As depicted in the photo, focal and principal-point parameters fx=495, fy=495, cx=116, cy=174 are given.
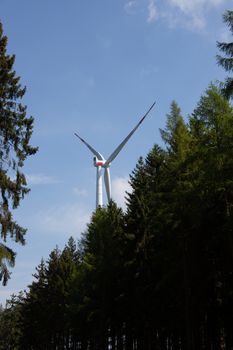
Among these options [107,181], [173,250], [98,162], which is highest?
[98,162]

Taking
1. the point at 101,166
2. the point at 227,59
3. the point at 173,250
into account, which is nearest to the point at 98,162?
the point at 101,166

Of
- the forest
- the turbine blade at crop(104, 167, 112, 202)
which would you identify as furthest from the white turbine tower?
the forest

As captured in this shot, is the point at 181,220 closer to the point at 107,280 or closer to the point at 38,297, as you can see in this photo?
the point at 107,280

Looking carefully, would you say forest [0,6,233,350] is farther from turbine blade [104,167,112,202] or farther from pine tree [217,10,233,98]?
turbine blade [104,167,112,202]

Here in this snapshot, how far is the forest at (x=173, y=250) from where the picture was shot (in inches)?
1021

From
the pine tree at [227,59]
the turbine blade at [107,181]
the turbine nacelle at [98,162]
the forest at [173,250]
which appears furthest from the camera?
the turbine nacelle at [98,162]

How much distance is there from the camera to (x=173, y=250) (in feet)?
99.4

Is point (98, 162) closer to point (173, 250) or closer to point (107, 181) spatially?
point (107, 181)

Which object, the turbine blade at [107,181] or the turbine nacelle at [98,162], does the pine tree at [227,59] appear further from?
the turbine nacelle at [98,162]

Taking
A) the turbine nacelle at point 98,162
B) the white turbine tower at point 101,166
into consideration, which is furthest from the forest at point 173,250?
the turbine nacelle at point 98,162

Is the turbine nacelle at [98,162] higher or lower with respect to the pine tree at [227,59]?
higher

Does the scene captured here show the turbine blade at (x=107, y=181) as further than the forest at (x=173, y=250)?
Yes

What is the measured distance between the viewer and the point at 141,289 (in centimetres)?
3806

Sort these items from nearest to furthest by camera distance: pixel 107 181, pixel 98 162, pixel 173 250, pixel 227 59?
pixel 227 59 → pixel 173 250 → pixel 107 181 → pixel 98 162
